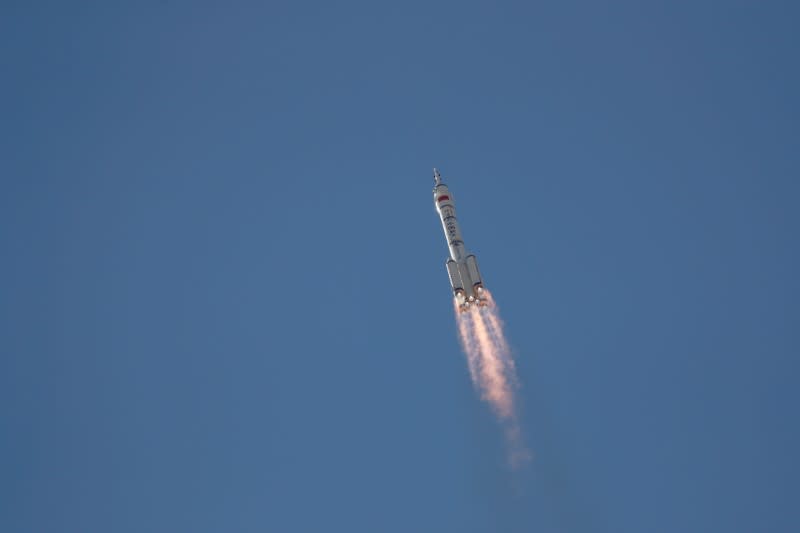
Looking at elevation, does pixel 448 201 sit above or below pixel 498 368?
above

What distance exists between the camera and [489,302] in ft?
295

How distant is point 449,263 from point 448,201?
24.3ft

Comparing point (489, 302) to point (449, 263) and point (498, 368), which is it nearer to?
point (449, 263)

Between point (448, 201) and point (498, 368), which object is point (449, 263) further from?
point (498, 368)

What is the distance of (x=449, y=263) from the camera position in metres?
89.1

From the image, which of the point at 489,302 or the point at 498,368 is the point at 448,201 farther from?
the point at 498,368

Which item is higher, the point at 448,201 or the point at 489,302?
the point at 448,201

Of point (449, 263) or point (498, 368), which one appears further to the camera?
point (498, 368)

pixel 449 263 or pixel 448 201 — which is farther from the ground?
pixel 448 201

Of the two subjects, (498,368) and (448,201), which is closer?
(448,201)

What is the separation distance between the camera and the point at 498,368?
101000 millimetres

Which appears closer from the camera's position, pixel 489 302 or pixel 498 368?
pixel 489 302

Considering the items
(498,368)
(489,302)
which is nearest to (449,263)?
(489,302)

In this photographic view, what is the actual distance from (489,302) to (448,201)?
9.66m
